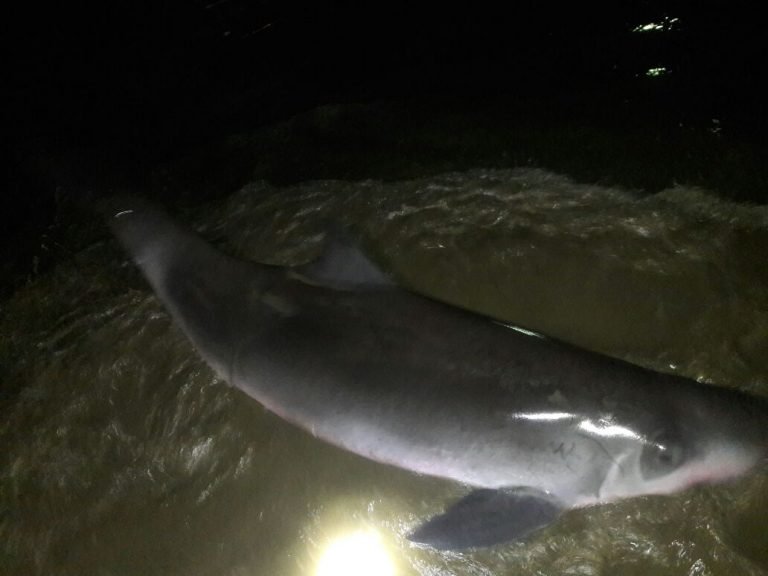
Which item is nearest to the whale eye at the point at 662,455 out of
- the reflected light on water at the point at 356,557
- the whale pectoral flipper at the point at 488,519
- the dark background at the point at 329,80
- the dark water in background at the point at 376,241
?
the dark water in background at the point at 376,241

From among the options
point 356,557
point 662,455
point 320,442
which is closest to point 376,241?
point 320,442

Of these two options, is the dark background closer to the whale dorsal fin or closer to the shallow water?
the shallow water

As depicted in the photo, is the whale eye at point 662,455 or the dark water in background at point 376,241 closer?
the whale eye at point 662,455

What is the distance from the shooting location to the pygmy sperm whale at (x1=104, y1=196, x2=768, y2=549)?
3004mm

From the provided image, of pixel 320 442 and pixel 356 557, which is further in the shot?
pixel 320 442

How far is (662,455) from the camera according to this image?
300cm

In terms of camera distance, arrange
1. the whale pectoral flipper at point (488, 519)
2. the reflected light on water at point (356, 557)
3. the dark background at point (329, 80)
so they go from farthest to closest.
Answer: the dark background at point (329, 80) < the reflected light on water at point (356, 557) < the whale pectoral flipper at point (488, 519)

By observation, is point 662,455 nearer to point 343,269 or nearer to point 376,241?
point 343,269

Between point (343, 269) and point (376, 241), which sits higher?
point (343, 269)

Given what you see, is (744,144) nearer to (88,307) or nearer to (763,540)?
(763,540)

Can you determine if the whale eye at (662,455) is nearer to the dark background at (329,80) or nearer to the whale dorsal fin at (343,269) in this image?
the whale dorsal fin at (343,269)

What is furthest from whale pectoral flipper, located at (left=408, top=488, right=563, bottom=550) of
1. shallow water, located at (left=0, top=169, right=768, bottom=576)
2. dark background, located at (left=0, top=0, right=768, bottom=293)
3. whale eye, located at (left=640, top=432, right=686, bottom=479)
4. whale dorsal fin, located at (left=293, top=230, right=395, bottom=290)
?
dark background, located at (left=0, top=0, right=768, bottom=293)

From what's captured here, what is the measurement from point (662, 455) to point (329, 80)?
6.49m

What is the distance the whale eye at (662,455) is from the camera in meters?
3.00
